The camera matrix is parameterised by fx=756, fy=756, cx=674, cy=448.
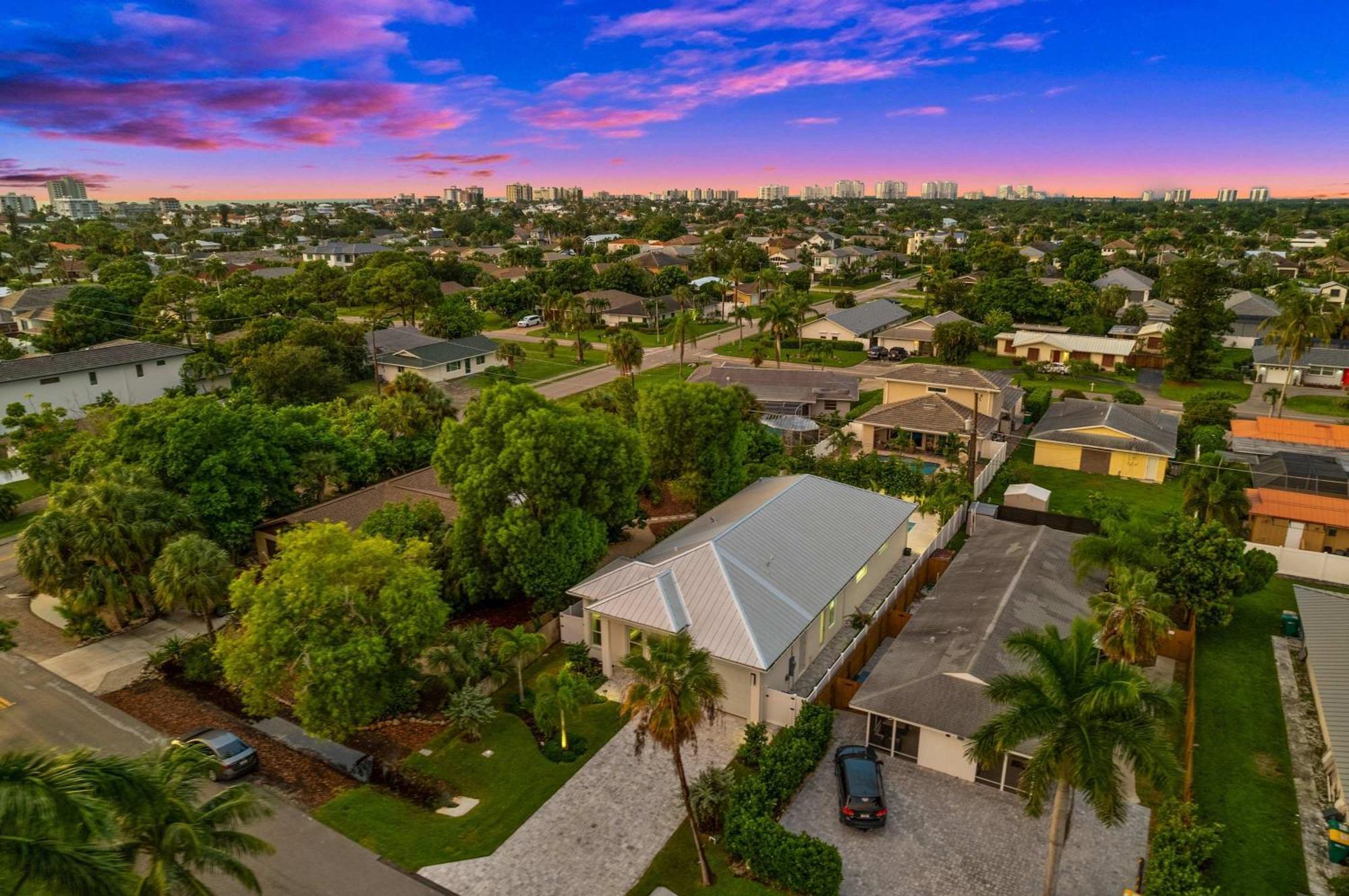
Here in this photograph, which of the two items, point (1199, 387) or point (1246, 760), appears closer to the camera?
point (1246, 760)

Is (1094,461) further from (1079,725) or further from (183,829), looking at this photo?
(183,829)

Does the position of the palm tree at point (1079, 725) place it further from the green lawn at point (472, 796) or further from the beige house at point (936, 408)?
the beige house at point (936, 408)

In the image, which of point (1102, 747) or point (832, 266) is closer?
point (1102, 747)

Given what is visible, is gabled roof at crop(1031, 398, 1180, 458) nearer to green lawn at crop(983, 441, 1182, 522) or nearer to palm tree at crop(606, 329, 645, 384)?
green lawn at crop(983, 441, 1182, 522)

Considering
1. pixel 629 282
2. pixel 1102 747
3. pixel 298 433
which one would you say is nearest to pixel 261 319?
pixel 298 433

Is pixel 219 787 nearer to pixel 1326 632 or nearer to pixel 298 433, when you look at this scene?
pixel 298 433

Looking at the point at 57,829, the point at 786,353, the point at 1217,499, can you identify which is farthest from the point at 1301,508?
the point at 786,353
